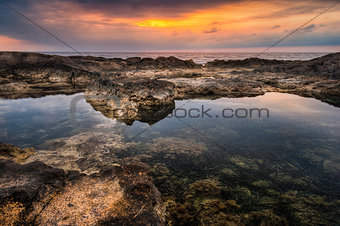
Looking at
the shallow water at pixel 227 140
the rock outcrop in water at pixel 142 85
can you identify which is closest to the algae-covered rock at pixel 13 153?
the shallow water at pixel 227 140

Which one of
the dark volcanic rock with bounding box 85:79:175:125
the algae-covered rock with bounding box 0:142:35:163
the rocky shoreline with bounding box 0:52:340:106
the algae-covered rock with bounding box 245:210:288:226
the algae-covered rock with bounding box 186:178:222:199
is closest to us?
the algae-covered rock with bounding box 245:210:288:226

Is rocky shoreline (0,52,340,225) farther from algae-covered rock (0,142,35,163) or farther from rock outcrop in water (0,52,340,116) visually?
rock outcrop in water (0,52,340,116)

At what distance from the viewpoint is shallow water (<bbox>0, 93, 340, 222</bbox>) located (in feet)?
18.2

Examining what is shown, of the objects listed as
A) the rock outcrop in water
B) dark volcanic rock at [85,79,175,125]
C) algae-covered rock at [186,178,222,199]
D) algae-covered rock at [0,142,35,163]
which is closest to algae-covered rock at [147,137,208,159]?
algae-covered rock at [186,178,222,199]

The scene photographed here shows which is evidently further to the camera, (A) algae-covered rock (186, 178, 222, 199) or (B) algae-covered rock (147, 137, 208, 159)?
(B) algae-covered rock (147, 137, 208, 159)

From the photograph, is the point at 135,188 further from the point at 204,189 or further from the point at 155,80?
the point at 155,80

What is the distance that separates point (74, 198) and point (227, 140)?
673 centimetres

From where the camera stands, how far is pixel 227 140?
335 inches

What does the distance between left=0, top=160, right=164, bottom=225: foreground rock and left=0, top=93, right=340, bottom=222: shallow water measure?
4.36 ft

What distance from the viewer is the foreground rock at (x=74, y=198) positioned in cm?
325

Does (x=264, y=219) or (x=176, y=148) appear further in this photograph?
(x=176, y=148)

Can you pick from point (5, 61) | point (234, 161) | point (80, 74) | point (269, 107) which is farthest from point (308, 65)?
point (5, 61)

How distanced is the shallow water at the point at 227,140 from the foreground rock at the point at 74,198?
133cm

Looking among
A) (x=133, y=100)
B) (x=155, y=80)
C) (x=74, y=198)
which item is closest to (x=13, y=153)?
(x=74, y=198)
